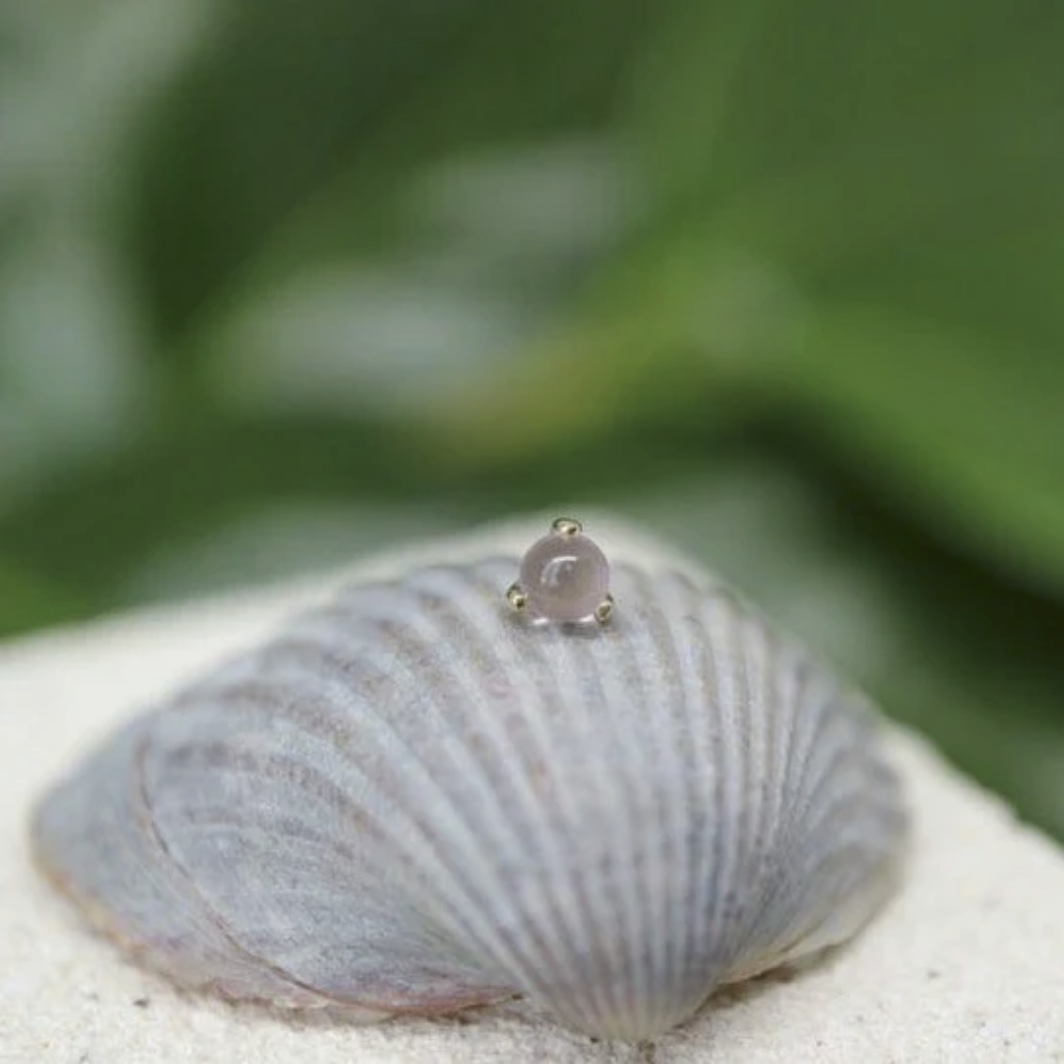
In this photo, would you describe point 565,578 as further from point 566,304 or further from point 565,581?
point 566,304

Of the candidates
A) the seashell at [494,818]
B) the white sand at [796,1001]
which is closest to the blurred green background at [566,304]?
the white sand at [796,1001]

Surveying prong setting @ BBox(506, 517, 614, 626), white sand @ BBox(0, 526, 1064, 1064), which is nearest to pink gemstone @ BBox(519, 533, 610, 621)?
prong setting @ BBox(506, 517, 614, 626)

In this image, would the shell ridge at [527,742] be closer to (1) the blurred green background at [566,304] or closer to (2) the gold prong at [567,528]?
(2) the gold prong at [567,528]

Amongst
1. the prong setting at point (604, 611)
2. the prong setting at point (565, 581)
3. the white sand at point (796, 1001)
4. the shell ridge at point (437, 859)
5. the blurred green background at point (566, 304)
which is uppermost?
the blurred green background at point (566, 304)

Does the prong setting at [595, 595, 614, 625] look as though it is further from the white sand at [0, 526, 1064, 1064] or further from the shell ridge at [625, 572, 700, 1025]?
the white sand at [0, 526, 1064, 1064]

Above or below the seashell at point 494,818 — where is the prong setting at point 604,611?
above
